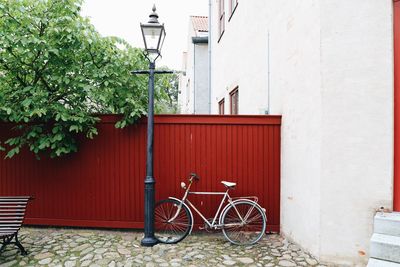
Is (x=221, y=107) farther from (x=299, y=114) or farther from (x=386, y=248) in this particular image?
(x=386, y=248)

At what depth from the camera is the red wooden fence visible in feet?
18.3

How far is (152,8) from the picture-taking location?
16.6ft

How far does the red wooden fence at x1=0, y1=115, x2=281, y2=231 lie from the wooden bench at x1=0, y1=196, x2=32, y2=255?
1130 millimetres

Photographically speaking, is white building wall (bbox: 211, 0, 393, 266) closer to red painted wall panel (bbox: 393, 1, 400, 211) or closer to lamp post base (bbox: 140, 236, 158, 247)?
red painted wall panel (bbox: 393, 1, 400, 211)

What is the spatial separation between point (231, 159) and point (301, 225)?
156 cm

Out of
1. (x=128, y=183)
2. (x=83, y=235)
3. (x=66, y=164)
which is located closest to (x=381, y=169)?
(x=128, y=183)

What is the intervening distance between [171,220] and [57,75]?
3027mm

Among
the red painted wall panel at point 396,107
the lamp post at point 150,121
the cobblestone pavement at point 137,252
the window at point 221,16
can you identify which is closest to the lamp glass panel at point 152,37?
the lamp post at point 150,121

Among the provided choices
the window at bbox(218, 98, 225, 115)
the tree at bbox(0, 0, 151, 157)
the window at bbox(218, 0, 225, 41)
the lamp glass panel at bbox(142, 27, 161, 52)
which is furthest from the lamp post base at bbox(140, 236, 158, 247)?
the window at bbox(218, 0, 225, 41)

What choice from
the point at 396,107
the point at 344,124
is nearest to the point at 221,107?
the point at 344,124

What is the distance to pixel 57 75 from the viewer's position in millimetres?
5434

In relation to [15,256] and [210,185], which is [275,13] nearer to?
[210,185]

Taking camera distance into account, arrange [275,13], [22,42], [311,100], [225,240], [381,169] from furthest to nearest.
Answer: [275,13] < [225,240] < [22,42] < [311,100] < [381,169]

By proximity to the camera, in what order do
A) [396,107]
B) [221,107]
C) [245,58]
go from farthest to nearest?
[221,107] < [245,58] < [396,107]
